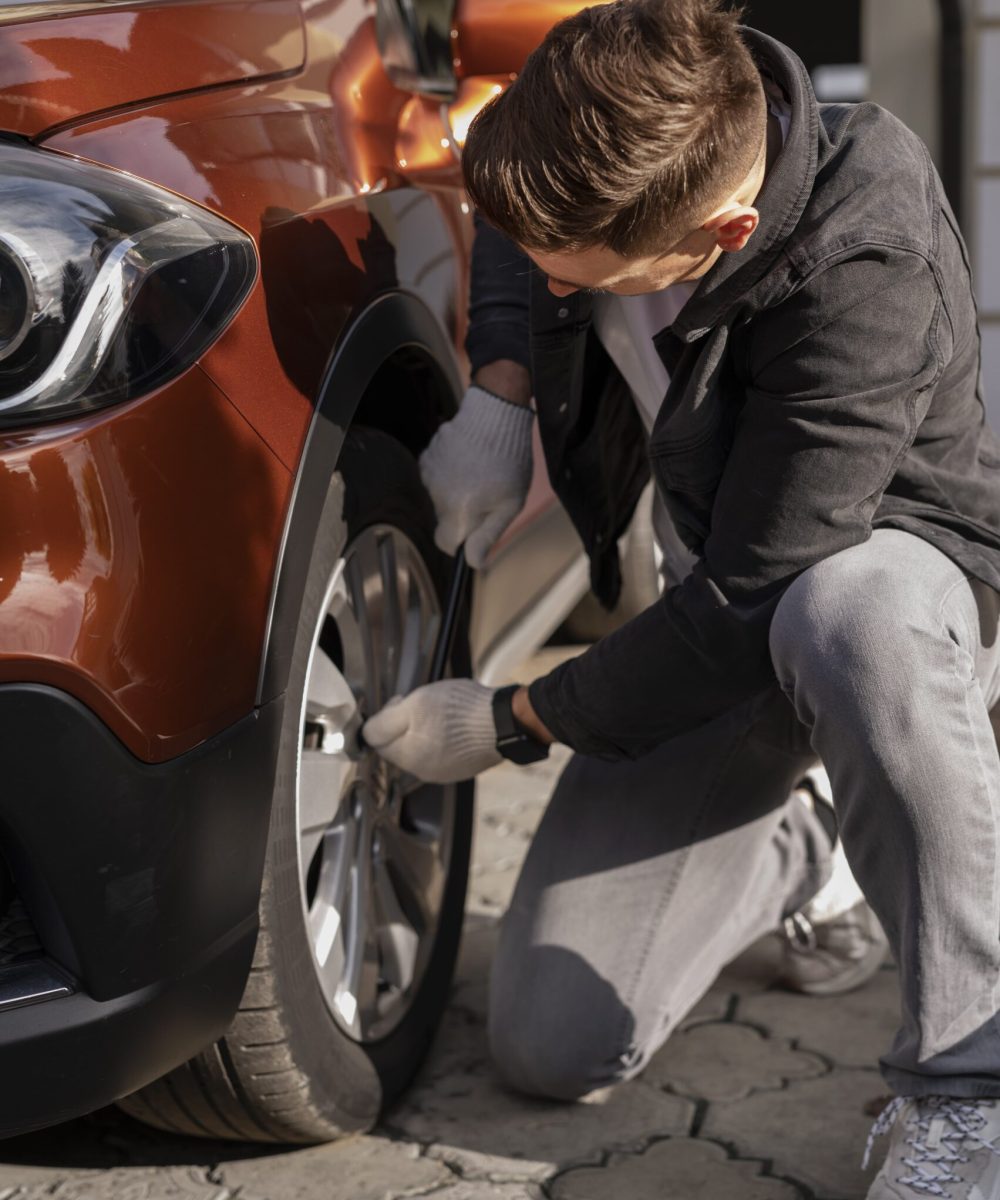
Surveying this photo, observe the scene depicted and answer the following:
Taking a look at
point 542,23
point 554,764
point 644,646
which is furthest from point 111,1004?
point 554,764

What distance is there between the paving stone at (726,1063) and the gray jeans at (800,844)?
0.08 m

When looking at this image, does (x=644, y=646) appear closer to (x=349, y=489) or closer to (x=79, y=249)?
(x=349, y=489)

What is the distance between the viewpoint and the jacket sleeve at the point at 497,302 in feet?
5.91

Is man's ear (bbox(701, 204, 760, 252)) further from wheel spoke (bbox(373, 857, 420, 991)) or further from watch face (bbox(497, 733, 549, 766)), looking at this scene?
wheel spoke (bbox(373, 857, 420, 991))

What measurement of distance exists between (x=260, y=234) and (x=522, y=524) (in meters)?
0.89

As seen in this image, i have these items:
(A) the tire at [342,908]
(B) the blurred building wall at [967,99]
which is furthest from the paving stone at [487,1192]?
(B) the blurred building wall at [967,99]

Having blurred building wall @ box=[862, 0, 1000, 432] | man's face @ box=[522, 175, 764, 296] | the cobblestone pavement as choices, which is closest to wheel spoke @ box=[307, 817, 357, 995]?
the cobblestone pavement

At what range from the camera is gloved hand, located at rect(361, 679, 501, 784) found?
67.0 inches

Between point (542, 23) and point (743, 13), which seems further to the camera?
point (542, 23)

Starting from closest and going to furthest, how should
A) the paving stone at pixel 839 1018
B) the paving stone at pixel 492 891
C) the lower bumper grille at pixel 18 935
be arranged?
1. the lower bumper grille at pixel 18 935
2. the paving stone at pixel 839 1018
3. the paving stone at pixel 492 891

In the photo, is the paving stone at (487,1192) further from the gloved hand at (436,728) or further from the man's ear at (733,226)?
the man's ear at (733,226)

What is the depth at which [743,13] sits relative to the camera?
1.36m

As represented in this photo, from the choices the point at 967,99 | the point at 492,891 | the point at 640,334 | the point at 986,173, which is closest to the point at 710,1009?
the point at 492,891

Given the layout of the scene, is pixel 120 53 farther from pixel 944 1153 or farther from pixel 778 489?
pixel 944 1153
